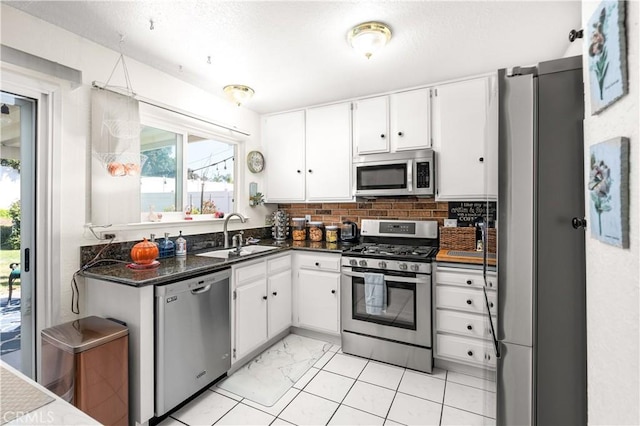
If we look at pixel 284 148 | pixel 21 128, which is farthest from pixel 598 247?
pixel 284 148

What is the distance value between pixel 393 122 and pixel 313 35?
4.10ft

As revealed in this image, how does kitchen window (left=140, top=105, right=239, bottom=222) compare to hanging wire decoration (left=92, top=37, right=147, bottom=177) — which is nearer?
hanging wire decoration (left=92, top=37, right=147, bottom=177)

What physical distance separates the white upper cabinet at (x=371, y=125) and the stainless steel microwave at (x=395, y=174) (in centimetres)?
11

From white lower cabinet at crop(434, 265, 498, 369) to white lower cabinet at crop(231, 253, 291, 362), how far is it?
4.53ft

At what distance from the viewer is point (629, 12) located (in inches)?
23.3

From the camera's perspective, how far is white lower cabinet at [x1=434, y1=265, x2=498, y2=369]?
89.1 inches

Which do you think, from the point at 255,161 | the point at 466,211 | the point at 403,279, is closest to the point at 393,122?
the point at 466,211

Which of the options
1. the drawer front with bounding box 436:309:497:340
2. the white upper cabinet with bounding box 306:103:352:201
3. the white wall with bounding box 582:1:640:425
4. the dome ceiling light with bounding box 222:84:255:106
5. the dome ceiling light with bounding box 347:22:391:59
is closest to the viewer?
the white wall with bounding box 582:1:640:425

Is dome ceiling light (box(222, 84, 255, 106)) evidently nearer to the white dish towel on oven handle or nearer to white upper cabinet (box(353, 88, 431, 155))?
white upper cabinet (box(353, 88, 431, 155))

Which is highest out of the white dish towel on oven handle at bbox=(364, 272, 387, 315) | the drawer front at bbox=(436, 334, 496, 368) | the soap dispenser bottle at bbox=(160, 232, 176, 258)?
the soap dispenser bottle at bbox=(160, 232, 176, 258)

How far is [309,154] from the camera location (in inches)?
131

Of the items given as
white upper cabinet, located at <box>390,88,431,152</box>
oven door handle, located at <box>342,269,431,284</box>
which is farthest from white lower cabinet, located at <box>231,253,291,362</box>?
white upper cabinet, located at <box>390,88,431,152</box>

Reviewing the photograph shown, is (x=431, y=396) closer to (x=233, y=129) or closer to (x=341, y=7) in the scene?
(x=341, y=7)

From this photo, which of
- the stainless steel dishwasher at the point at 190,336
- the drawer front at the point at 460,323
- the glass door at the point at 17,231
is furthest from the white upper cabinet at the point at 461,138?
the glass door at the point at 17,231
